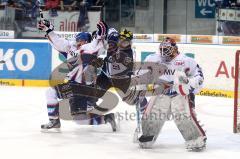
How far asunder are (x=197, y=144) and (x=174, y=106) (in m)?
0.43

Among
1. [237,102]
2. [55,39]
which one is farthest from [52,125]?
[237,102]

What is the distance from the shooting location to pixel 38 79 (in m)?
10.7

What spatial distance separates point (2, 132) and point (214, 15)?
7.12m

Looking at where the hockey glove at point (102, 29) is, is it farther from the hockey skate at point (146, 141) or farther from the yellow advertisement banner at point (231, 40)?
the yellow advertisement banner at point (231, 40)

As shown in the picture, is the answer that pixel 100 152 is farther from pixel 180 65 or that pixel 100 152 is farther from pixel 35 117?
pixel 35 117

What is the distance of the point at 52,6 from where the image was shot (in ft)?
40.8

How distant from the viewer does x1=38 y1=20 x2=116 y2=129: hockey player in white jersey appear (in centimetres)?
671

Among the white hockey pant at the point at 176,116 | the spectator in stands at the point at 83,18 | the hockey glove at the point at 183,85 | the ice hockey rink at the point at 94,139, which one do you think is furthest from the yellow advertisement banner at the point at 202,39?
the hockey glove at the point at 183,85

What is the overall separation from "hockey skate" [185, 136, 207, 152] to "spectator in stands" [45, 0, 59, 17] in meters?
6.95

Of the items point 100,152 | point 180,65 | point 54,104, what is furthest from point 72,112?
point 180,65

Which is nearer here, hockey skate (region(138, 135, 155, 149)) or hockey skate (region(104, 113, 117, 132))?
hockey skate (region(138, 135, 155, 149))

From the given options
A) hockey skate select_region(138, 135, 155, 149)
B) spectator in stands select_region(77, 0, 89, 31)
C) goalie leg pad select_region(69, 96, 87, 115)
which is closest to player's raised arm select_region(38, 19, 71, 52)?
goalie leg pad select_region(69, 96, 87, 115)

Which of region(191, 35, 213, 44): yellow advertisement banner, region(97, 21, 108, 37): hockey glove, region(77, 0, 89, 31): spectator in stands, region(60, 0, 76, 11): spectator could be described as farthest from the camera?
region(60, 0, 76, 11): spectator

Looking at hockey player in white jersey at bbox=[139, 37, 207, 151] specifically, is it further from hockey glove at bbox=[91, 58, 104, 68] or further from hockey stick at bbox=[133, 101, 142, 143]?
hockey glove at bbox=[91, 58, 104, 68]
